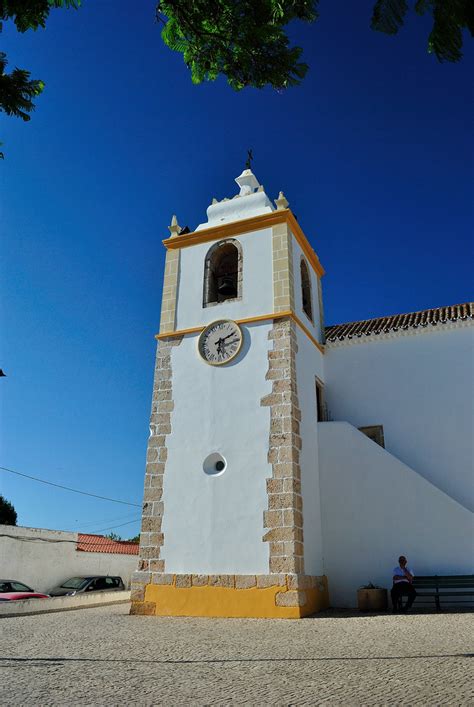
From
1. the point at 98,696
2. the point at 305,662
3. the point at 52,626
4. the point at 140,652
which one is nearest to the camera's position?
the point at 98,696

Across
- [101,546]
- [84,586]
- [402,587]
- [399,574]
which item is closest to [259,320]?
[399,574]

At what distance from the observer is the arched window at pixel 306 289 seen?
1173 centimetres

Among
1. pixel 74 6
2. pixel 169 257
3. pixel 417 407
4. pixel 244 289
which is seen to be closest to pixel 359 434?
pixel 417 407

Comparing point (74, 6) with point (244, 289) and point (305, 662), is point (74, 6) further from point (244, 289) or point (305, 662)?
point (244, 289)

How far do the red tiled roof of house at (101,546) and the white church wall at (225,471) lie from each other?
340 inches

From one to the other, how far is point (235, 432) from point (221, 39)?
6.98 m

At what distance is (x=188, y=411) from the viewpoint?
32.5ft

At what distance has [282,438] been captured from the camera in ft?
29.3

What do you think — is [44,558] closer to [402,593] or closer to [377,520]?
[377,520]

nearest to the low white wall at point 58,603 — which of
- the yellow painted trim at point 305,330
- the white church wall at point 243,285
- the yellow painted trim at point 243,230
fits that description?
the white church wall at point 243,285

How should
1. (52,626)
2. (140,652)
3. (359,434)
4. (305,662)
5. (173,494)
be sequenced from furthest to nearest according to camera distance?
(359,434) < (173,494) < (52,626) < (140,652) < (305,662)

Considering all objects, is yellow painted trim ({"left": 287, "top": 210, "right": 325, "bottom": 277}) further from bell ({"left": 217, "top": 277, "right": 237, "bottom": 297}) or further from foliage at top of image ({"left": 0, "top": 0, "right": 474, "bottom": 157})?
foliage at top of image ({"left": 0, "top": 0, "right": 474, "bottom": 157})

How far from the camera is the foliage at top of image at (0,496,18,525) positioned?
2690 centimetres

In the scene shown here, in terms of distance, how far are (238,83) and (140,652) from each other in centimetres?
Result: 504
